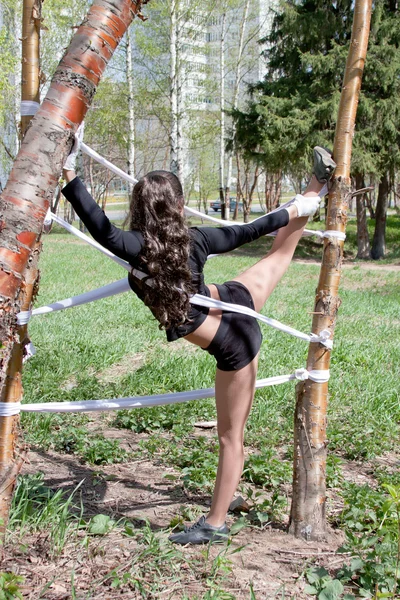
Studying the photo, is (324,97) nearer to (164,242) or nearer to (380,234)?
(380,234)

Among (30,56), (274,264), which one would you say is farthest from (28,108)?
(274,264)

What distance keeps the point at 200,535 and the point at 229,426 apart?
495 millimetres

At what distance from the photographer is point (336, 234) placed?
2859 millimetres

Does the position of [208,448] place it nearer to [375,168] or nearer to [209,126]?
[375,168]

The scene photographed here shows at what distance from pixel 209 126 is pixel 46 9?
9.67m

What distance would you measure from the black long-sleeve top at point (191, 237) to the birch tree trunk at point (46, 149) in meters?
0.31

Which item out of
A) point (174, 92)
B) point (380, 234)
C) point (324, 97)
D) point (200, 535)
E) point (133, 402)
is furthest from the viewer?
point (174, 92)

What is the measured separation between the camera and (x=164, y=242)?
2.45m

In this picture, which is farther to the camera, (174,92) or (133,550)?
(174,92)

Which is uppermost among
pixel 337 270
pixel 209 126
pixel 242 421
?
pixel 209 126

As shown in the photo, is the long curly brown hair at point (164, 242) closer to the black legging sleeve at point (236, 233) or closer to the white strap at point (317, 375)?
the black legging sleeve at point (236, 233)

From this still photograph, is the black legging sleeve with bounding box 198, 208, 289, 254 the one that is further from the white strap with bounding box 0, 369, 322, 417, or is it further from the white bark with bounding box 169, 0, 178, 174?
the white bark with bounding box 169, 0, 178, 174

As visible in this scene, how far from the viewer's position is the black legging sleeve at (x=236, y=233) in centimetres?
266

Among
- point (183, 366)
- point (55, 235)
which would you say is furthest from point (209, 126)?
point (183, 366)
